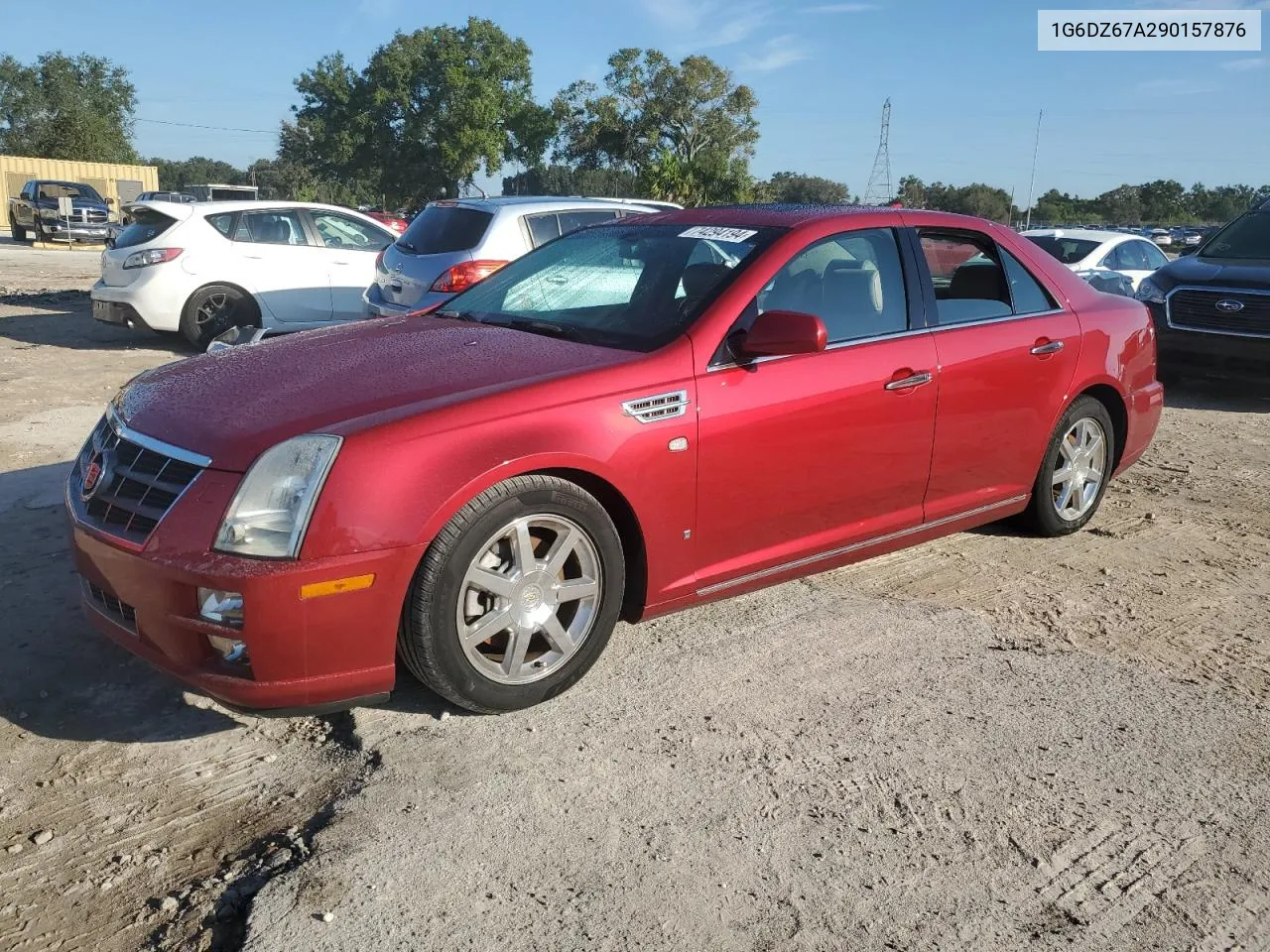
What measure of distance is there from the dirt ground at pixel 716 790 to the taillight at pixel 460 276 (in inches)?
172

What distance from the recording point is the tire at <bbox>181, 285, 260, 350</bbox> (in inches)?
412

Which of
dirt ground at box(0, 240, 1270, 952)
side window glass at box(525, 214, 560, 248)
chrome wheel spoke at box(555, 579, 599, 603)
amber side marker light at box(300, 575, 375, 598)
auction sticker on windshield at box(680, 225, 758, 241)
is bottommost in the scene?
dirt ground at box(0, 240, 1270, 952)

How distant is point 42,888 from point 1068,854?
8.23 ft

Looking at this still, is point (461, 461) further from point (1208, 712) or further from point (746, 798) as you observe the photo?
point (1208, 712)

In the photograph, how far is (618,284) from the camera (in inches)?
167

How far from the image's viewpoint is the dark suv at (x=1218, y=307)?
899cm

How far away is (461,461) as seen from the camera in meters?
3.02

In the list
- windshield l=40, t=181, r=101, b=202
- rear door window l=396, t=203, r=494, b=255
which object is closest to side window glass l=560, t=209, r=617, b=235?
rear door window l=396, t=203, r=494, b=255

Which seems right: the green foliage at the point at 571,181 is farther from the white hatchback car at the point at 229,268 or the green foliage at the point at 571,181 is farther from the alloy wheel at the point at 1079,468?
the alloy wheel at the point at 1079,468

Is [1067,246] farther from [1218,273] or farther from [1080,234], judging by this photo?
[1218,273]

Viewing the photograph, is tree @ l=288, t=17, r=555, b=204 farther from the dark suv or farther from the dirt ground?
the dirt ground

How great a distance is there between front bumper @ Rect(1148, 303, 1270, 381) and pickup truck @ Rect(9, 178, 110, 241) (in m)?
29.4

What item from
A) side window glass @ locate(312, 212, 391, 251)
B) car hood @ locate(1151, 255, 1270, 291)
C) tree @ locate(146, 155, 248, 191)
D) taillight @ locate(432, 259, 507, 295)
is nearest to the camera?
taillight @ locate(432, 259, 507, 295)

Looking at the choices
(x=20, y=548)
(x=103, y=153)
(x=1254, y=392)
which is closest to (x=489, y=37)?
(x=103, y=153)
